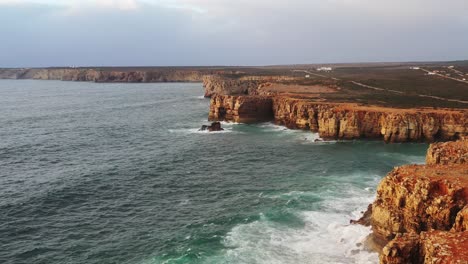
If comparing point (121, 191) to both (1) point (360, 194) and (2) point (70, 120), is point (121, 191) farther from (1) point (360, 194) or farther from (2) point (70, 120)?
(2) point (70, 120)

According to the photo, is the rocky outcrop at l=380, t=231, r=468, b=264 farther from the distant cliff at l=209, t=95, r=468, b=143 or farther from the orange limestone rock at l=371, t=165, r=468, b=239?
the distant cliff at l=209, t=95, r=468, b=143

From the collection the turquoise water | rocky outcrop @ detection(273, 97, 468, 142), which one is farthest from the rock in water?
rocky outcrop @ detection(273, 97, 468, 142)

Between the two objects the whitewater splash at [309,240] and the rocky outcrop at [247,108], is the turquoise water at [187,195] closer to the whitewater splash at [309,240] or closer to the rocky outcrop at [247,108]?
the whitewater splash at [309,240]

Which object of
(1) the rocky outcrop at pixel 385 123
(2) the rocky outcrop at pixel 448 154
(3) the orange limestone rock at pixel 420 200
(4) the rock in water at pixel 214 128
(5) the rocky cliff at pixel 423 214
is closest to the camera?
(5) the rocky cliff at pixel 423 214

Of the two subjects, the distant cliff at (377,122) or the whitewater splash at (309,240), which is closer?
the whitewater splash at (309,240)

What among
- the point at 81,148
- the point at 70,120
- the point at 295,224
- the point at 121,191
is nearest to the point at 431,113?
the point at 295,224

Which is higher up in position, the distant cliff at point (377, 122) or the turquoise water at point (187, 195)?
the distant cliff at point (377, 122)

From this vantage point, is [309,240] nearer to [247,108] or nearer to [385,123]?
[385,123]

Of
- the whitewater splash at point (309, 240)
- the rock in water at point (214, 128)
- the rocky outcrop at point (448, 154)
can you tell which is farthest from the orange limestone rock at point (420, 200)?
the rock in water at point (214, 128)
